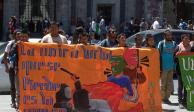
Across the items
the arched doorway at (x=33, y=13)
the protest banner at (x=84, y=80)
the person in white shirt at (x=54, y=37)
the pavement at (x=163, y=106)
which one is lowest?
the pavement at (x=163, y=106)

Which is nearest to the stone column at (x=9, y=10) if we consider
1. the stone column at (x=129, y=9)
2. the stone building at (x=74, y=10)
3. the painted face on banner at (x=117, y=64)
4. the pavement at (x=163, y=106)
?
the stone building at (x=74, y=10)

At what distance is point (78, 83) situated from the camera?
11.7 meters

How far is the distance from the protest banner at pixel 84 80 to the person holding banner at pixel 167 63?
8.14 feet

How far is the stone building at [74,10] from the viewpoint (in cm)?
4044

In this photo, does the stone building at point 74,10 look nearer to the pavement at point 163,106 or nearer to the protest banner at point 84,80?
the pavement at point 163,106

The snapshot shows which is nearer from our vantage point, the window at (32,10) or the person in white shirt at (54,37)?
the person in white shirt at (54,37)

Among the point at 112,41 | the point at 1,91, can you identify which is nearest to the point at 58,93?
the point at 112,41

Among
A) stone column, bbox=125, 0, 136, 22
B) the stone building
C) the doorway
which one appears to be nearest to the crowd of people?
the stone building

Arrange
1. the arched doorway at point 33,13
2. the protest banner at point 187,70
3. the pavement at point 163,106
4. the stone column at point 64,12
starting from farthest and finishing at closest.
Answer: the stone column at point 64,12 → the arched doorway at point 33,13 → the pavement at point 163,106 → the protest banner at point 187,70

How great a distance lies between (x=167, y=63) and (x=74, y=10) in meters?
27.0

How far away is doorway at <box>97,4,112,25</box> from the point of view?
42625 mm

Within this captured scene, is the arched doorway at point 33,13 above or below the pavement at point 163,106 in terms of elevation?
above

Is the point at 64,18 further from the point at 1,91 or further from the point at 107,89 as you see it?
the point at 107,89

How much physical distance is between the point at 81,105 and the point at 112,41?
3.16 m
